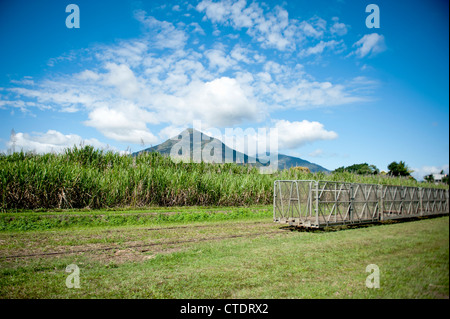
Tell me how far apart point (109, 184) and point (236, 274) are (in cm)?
1168

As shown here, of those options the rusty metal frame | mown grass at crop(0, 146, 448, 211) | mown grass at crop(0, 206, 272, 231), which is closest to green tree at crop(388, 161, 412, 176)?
the rusty metal frame

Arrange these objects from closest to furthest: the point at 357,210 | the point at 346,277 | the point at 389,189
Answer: the point at 346,277, the point at 357,210, the point at 389,189

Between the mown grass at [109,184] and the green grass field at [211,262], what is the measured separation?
264 cm

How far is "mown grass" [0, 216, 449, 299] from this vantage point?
401 centimetres

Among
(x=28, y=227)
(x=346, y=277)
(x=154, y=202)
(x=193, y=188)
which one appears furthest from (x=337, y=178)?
(x=28, y=227)

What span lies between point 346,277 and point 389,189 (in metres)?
11.7

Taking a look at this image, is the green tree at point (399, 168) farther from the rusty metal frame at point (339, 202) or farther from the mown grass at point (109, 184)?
the mown grass at point (109, 184)

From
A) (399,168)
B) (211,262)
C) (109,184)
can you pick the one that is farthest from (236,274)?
(109,184)

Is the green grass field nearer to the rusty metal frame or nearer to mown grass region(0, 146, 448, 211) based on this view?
the rusty metal frame

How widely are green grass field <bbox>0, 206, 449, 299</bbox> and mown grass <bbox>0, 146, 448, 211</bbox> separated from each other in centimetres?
264

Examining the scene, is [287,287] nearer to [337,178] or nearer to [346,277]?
[346,277]

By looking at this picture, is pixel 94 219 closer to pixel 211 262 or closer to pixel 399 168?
pixel 211 262

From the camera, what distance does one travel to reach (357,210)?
44.0 ft
